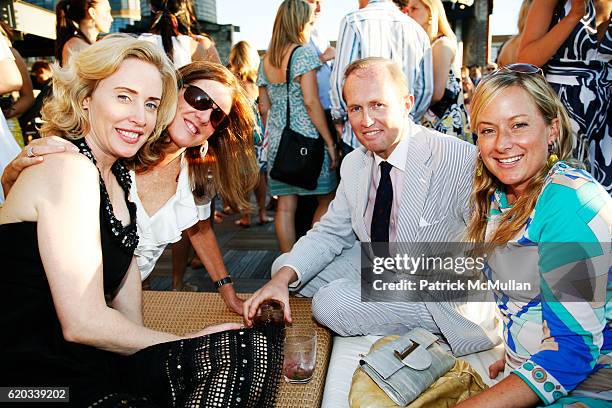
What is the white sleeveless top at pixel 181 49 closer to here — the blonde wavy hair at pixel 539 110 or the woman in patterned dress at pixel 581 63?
the woman in patterned dress at pixel 581 63

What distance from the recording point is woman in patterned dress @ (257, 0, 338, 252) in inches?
135

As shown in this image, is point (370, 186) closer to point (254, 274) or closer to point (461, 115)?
point (461, 115)

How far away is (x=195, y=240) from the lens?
8.15 ft

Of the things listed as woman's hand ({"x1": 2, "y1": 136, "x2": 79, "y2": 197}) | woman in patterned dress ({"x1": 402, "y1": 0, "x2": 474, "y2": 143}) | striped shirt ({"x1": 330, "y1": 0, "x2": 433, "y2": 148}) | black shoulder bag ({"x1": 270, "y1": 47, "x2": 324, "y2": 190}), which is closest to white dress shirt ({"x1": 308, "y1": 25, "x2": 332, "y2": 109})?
black shoulder bag ({"x1": 270, "y1": 47, "x2": 324, "y2": 190})

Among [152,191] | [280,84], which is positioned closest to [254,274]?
[280,84]

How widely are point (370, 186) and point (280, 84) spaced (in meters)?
1.58

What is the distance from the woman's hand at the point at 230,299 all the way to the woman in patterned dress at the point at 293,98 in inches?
53.7

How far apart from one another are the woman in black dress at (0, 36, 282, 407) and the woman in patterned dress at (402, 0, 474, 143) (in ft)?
7.45

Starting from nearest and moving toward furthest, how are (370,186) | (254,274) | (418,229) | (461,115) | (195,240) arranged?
(418,229), (370,186), (195,240), (461,115), (254,274)

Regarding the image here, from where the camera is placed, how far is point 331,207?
2.48 metres

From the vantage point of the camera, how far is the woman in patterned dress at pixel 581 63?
2441 mm

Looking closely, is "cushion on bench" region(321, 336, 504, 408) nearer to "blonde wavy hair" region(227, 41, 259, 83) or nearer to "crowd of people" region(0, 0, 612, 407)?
"crowd of people" region(0, 0, 612, 407)

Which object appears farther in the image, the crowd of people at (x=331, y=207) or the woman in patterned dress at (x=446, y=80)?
the woman in patterned dress at (x=446, y=80)

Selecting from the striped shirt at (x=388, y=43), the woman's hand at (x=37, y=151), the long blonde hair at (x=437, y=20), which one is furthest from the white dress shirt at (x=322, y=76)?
the woman's hand at (x=37, y=151)
